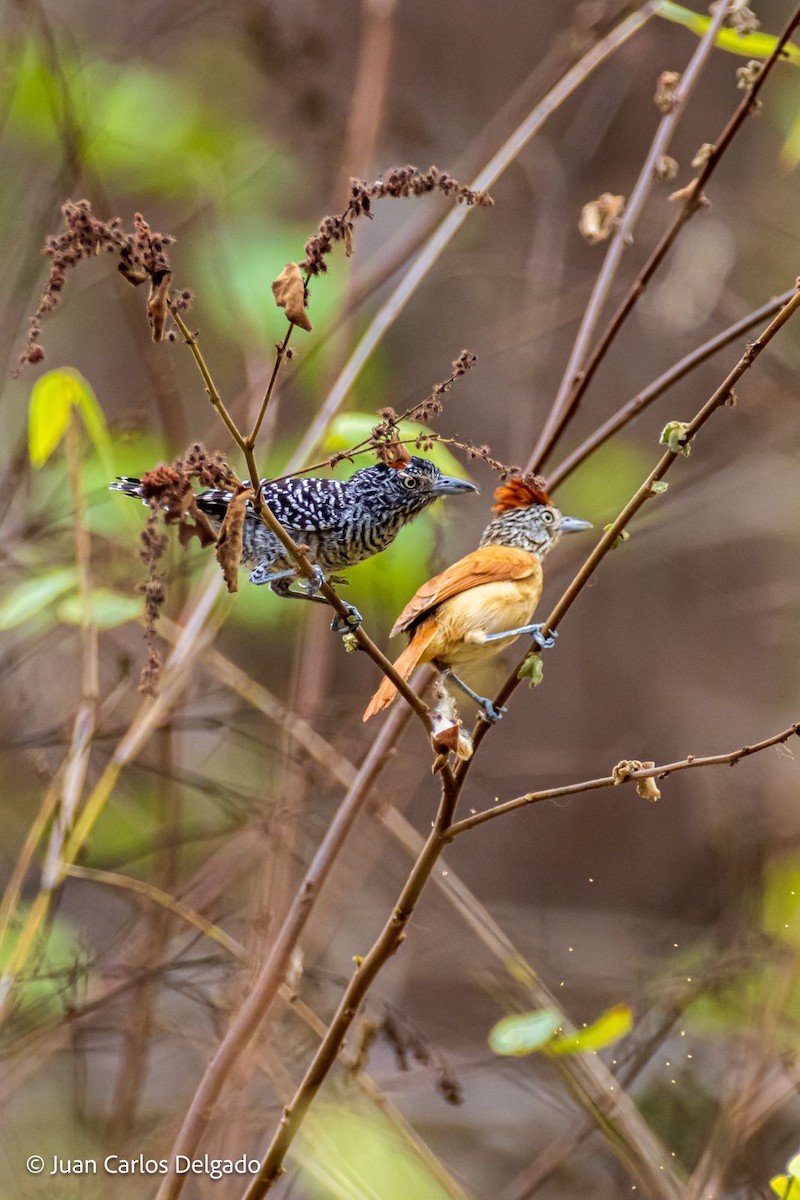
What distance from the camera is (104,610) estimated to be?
216 cm

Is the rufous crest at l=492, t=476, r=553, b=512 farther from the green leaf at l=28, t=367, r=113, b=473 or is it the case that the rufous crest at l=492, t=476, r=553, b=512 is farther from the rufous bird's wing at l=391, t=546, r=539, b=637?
the green leaf at l=28, t=367, r=113, b=473

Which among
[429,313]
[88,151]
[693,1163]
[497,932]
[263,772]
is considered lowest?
[693,1163]

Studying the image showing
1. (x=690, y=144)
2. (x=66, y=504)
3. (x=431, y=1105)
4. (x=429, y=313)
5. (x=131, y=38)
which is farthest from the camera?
(x=690, y=144)

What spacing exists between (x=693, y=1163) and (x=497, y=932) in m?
0.92

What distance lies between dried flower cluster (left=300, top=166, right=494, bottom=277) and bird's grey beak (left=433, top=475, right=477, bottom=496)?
49 centimetres

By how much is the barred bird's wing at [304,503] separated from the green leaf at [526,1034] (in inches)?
29.3

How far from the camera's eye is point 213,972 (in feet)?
10.0

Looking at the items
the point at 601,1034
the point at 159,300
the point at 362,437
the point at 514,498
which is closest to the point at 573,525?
the point at 514,498

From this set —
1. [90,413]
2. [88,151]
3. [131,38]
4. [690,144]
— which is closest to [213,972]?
[90,413]

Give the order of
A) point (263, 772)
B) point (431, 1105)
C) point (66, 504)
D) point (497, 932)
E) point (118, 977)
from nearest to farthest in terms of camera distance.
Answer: point (497, 932) < point (118, 977) < point (66, 504) < point (263, 772) < point (431, 1105)

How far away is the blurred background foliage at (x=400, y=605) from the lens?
8.55 ft

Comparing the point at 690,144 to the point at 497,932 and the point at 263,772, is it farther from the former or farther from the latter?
the point at 497,932

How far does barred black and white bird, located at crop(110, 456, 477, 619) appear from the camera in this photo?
1621 millimetres

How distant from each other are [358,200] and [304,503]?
675 millimetres
